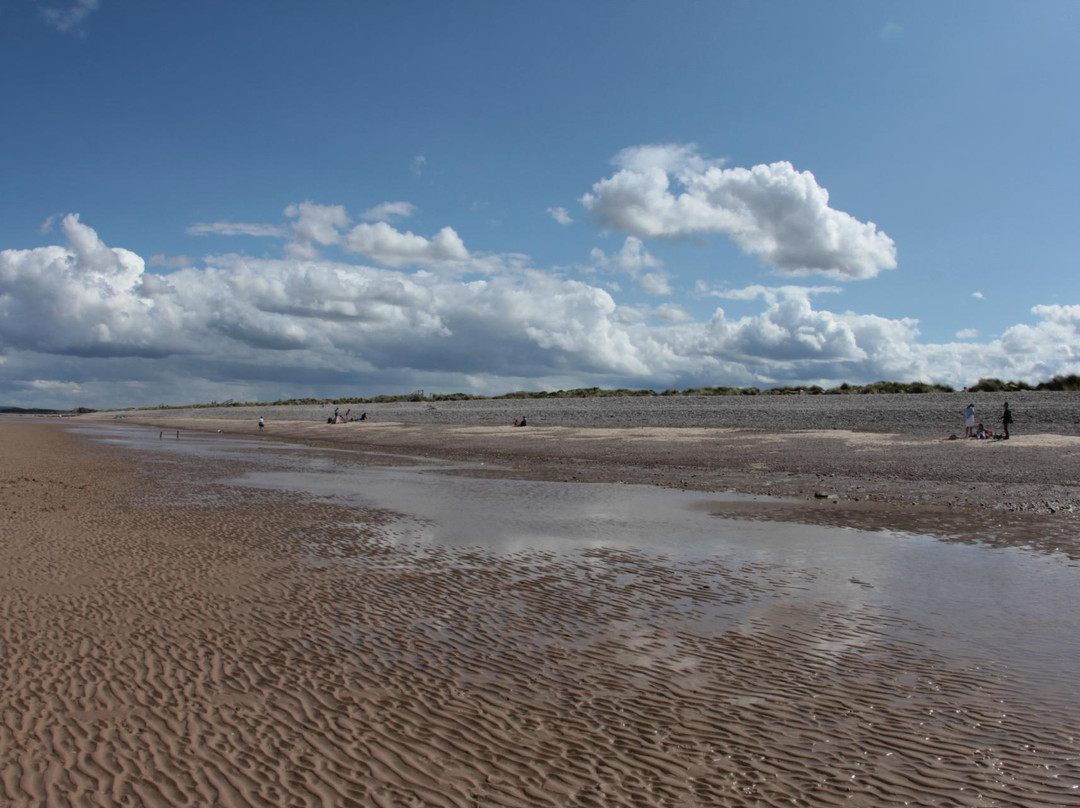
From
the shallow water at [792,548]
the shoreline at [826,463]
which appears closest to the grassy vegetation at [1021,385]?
the shoreline at [826,463]

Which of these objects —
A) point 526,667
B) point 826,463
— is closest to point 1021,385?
point 826,463

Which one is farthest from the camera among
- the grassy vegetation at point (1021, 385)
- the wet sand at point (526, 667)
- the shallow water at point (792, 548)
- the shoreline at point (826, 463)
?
the grassy vegetation at point (1021, 385)

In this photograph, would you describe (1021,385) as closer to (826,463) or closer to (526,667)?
(826,463)

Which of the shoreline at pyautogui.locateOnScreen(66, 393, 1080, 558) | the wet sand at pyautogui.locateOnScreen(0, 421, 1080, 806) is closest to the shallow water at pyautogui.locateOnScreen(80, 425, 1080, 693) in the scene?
the wet sand at pyautogui.locateOnScreen(0, 421, 1080, 806)

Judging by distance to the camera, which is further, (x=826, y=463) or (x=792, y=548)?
(x=826, y=463)

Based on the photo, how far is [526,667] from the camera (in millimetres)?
7609

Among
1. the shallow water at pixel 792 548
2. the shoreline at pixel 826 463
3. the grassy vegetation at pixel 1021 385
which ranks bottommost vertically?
the shallow water at pixel 792 548

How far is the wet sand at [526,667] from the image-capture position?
209 inches

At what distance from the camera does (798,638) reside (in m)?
8.68

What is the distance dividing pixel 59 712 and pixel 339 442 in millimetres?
46090

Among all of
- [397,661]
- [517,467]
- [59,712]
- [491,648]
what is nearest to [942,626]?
[491,648]

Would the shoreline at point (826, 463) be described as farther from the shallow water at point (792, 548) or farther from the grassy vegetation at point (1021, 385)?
the grassy vegetation at point (1021, 385)

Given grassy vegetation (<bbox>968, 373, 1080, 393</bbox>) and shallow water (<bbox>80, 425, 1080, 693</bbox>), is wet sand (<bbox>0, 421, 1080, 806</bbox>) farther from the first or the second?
grassy vegetation (<bbox>968, 373, 1080, 393</bbox>)

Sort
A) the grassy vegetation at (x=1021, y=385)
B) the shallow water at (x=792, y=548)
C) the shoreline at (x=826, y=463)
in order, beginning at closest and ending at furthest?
the shallow water at (x=792, y=548)
the shoreline at (x=826, y=463)
the grassy vegetation at (x=1021, y=385)
